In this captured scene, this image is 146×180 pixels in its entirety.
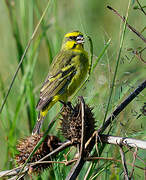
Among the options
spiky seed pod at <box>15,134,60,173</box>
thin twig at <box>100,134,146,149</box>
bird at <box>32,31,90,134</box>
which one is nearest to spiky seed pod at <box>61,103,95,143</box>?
spiky seed pod at <box>15,134,60,173</box>

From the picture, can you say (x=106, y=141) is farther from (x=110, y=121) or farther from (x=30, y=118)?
(x=30, y=118)

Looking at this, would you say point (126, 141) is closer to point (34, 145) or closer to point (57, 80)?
point (34, 145)

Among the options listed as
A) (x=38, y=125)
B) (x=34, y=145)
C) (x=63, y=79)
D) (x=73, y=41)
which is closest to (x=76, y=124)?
(x=34, y=145)

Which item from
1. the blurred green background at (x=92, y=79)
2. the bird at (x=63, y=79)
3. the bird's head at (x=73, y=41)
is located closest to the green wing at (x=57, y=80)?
the bird at (x=63, y=79)

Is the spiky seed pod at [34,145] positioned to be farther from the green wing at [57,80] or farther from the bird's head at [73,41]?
the bird's head at [73,41]

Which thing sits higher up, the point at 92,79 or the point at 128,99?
the point at 92,79

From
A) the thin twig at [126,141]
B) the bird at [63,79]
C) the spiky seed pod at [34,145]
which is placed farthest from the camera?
the bird at [63,79]

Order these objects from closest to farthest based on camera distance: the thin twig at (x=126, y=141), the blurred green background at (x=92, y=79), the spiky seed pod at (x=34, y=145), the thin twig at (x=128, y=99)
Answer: the thin twig at (x=126, y=141) < the thin twig at (x=128, y=99) < the blurred green background at (x=92, y=79) < the spiky seed pod at (x=34, y=145)

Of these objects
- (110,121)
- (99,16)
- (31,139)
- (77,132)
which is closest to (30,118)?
(31,139)

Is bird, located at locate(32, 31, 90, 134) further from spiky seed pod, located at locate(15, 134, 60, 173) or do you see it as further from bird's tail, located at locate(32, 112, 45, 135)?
spiky seed pod, located at locate(15, 134, 60, 173)

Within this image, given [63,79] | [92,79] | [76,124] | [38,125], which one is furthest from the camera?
[63,79]

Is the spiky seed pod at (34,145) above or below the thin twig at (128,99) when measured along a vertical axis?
below

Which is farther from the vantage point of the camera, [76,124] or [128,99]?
[76,124]

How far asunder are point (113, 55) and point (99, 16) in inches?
108
